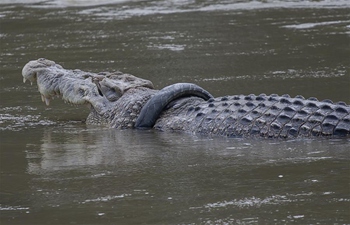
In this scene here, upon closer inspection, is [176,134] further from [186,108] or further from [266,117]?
[266,117]

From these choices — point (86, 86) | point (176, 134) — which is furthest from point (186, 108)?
point (86, 86)

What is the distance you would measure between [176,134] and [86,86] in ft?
4.29

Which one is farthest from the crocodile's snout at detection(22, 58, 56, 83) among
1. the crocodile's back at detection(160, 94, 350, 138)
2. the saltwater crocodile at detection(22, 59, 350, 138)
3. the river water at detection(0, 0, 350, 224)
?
the crocodile's back at detection(160, 94, 350, 138)

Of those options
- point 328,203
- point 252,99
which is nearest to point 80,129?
point 252,99

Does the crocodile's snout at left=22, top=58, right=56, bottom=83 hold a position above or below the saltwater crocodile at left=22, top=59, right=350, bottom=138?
above

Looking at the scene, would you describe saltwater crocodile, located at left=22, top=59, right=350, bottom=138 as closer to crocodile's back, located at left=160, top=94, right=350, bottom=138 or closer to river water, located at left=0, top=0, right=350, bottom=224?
crocodile's back, located at left=160, top=94, right=350, bottom=138

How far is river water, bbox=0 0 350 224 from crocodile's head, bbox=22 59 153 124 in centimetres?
20

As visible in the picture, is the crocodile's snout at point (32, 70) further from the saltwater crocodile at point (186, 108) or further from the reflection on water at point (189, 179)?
the reflection on water at point (189, 179)

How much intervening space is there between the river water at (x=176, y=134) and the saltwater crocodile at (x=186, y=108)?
0.16 m

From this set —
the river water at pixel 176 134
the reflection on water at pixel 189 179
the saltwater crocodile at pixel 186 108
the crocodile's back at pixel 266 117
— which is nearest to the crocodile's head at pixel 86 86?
the saltwater crocodile at pixel 186 108

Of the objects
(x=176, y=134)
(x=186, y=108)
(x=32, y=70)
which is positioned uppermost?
(x=32, y=70)

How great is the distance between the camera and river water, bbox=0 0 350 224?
4.46 m

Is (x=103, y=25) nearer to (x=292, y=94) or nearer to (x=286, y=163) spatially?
(x=292, y=94)

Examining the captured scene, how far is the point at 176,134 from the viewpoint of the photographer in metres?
6.81
